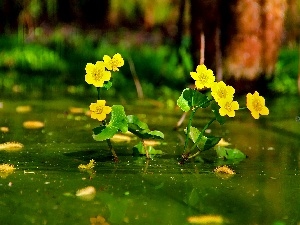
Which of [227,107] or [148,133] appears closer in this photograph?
[227,107]

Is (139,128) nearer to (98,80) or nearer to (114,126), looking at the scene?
(114,126)

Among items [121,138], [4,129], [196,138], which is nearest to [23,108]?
[4,129]

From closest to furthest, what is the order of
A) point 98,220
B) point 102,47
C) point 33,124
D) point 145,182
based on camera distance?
point 98,220
point 145,182
point 33,124
point 102,47

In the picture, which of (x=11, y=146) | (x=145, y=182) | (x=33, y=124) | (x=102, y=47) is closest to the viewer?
(x=145, y=182)

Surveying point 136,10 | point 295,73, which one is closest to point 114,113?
point 295,73

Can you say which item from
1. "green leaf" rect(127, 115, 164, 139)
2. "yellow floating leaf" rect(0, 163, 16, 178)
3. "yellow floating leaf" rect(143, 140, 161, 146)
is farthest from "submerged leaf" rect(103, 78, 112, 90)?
"yellow floating leaf" rect(143, 140, 161, 146)

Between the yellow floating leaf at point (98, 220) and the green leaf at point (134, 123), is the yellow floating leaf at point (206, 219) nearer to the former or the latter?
the yellow floating leaf at point (98, 220)
